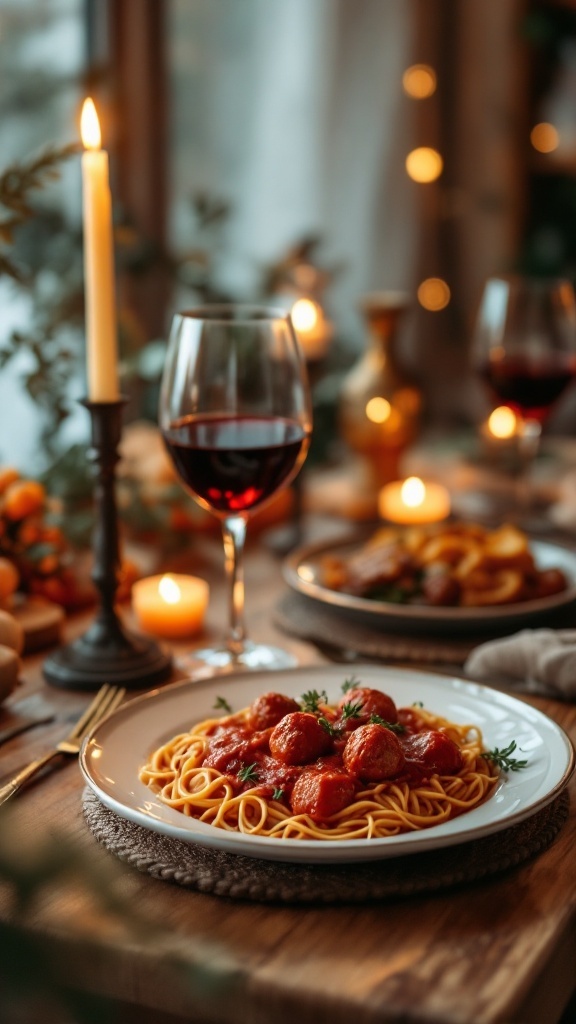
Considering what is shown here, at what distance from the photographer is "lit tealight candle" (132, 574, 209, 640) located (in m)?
1.38

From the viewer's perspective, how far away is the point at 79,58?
233cm

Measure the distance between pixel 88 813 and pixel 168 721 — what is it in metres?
0.12

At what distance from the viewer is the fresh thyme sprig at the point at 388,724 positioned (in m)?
0.90

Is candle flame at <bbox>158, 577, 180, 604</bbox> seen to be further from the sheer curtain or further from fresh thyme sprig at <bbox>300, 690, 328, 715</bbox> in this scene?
the sheer curtain

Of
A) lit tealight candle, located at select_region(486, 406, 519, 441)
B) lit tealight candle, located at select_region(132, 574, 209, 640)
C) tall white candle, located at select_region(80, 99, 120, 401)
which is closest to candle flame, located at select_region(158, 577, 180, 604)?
lit tealight candle, located at select_region(132, 574, 209, 640)

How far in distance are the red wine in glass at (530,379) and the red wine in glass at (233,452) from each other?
601 mm

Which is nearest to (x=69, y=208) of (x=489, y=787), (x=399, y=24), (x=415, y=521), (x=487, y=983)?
(x=415, y=521)

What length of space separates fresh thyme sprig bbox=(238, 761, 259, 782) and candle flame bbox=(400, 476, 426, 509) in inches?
36.3

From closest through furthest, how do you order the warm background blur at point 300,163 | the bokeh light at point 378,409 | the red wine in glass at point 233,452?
the red wine in glass at point 233,452
the bokeh light at point 378,409
the warm background blur at point 300,163

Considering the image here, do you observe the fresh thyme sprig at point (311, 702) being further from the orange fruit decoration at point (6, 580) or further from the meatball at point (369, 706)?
the orange fruit decoration at point (6, 580)

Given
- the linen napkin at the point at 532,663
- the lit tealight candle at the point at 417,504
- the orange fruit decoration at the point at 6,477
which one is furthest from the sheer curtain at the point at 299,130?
the linen napkin at the point at 532,663

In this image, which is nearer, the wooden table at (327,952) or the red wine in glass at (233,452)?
the wooden table at (327,952)

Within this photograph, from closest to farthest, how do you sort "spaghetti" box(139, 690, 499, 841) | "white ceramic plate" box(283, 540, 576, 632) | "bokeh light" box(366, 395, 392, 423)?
"spaghetti" box(139, 690, 499, 841) → "white ceramic plate" box(283, 540, 576, 632) → "bokeh light" box(366, 395, 392, 423)

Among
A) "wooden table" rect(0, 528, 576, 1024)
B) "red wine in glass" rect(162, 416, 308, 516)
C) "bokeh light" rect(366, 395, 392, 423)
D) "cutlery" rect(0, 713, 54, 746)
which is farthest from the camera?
"bokeh light" rect(366, 395, 392, 423)
